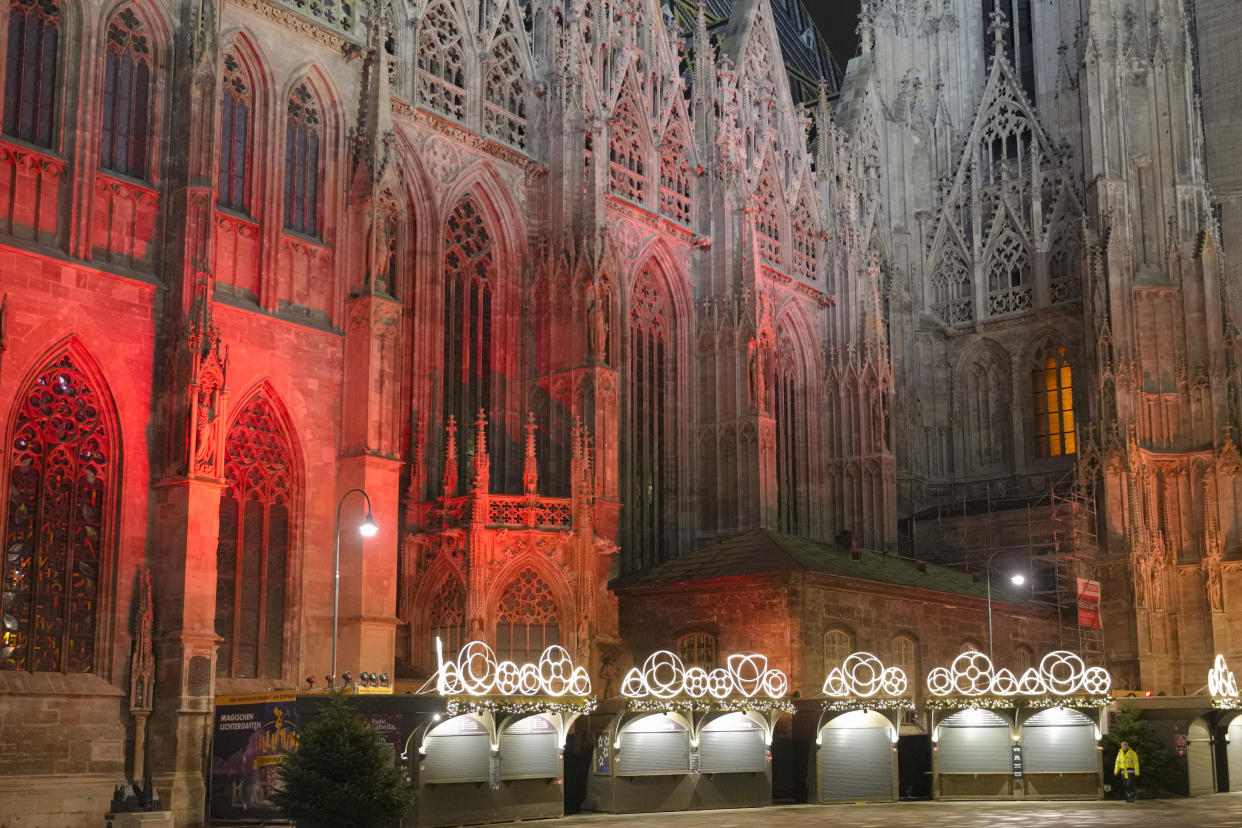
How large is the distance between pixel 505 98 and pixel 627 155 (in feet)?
19.0

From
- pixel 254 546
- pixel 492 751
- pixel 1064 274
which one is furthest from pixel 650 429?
pixel 1064 274

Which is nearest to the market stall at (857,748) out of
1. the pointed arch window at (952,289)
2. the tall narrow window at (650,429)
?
the tall narrow window at (650,429)

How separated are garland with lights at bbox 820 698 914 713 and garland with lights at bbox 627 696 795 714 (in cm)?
110

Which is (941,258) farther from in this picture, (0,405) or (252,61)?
(0,405)

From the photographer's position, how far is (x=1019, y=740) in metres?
38.0

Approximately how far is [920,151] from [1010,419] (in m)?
12.5

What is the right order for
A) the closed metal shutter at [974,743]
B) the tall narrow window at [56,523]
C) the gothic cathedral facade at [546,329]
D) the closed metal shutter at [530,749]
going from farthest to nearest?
the closed metal shutter at [974,743] < the closed metal shutter at [530,749] < the gothic cathedral facade at [546,329] < the tall narrow window at [56,523]

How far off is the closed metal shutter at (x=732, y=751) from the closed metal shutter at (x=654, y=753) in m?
0.56

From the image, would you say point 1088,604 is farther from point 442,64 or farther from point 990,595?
point 442,64

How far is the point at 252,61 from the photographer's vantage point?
36.9 meters

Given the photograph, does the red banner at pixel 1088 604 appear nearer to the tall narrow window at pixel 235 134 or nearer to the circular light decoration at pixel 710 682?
the circular light decoration at pixel 710 682

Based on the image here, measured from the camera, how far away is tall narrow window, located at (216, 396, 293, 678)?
3409cm

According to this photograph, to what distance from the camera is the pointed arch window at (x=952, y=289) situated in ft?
204

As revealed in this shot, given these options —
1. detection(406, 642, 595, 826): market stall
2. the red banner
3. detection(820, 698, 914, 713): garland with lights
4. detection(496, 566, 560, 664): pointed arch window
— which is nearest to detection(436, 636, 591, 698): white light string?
detection(406, 642, 595, 826): market stall
